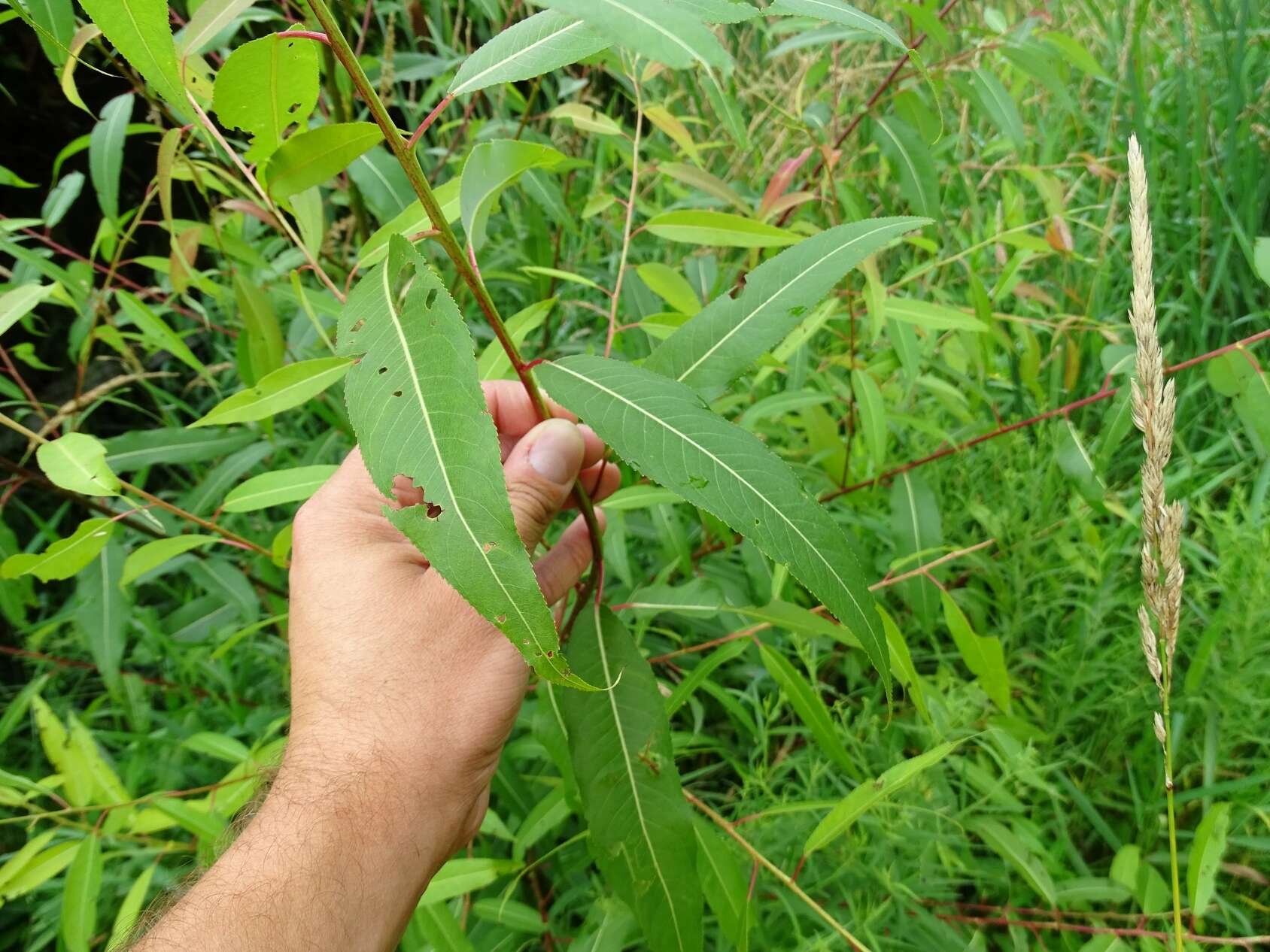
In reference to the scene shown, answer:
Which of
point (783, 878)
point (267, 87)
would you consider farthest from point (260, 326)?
point (783, 878)

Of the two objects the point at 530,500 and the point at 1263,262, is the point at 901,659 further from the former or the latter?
the point at 1263,262

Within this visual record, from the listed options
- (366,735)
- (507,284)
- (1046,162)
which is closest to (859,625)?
(366,735)

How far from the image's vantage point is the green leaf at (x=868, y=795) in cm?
88

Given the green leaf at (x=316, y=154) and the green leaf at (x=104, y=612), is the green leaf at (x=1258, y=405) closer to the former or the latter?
the green leaf at (x=316, y=154)

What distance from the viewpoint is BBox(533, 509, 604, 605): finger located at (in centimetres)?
107

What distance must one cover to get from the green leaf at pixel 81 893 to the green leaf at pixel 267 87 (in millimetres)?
884

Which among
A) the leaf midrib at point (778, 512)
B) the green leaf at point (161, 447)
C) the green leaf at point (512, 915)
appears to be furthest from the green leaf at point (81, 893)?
the leaf midrib at point (778, 512)

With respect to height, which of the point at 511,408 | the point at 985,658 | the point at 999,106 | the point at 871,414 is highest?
the point at 999,106

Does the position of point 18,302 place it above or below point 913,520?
above

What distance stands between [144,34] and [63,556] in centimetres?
80

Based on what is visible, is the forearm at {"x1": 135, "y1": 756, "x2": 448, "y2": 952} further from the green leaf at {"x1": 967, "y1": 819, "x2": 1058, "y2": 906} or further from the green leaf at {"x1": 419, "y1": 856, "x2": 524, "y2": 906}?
the green leaf at {"x1": 967, "y1": 819, "x2": 1058, "y2": 906}

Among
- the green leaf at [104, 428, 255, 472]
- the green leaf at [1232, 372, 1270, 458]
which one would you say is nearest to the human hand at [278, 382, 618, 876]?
the green leaf at [104, 428, 255, 472]

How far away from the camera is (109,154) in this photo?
1.28 m

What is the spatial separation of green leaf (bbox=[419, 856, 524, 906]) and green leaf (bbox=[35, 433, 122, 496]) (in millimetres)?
592
